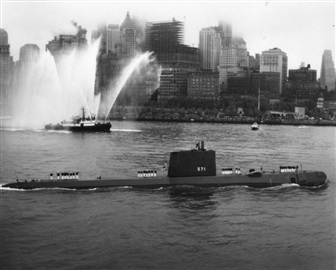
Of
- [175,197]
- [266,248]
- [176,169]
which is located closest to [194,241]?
[266,248]

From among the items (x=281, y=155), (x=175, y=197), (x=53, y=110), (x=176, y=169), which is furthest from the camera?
(x=53, y=110)

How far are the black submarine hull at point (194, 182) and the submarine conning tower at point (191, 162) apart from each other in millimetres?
431

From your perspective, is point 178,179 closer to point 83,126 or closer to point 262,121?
point 83,126

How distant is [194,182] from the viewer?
41.0 metres

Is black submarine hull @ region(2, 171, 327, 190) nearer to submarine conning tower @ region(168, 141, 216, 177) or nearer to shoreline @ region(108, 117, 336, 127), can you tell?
submarine conning tower @ region(168, 141, 216, 177)

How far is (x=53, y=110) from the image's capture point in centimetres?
11881

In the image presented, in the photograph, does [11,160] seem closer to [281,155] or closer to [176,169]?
[176,169]

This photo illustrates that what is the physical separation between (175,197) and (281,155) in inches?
1398

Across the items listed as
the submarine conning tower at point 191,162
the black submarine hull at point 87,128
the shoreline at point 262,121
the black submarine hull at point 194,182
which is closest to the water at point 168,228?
the black submarine hull at point 194,182

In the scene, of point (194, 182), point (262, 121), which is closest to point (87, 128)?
point (194, 182)

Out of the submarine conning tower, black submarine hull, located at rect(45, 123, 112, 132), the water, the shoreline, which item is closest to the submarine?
the submarine conning tower

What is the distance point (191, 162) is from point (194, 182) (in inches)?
62.0

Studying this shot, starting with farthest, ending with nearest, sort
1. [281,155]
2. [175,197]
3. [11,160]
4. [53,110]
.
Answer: [53,110], [281,155], [11,160], [175,197]

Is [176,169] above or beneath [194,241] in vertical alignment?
above
